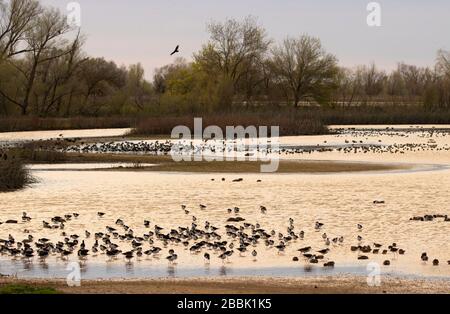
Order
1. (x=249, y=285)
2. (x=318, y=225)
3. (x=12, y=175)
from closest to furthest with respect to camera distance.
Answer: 1. (x=249, y=285)
2. (x=318, y=225)
3. (x=12, y=175)

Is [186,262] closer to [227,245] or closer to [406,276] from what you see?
[227,245]

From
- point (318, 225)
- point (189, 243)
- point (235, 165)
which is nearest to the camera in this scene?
point (189, 243)

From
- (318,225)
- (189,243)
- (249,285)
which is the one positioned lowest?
(249,285)

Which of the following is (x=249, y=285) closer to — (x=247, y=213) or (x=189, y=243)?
(x=189, y=243)

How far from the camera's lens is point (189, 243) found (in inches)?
623

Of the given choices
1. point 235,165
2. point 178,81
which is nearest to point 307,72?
point 178,81

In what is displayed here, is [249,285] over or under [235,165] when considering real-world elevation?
under

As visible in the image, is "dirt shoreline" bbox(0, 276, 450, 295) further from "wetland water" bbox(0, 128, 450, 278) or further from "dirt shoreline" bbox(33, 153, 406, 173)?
"dirt shoreline" bbox(33, 153, 406, 173)

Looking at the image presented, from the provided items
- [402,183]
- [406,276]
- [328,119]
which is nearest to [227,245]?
[406,276]

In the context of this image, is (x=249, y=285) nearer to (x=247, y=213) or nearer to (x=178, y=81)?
(x=247, y=213)

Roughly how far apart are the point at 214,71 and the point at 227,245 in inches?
2987

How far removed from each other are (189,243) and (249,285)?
10.8 feet

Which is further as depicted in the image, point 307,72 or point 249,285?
point 307,72

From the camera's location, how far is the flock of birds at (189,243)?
1477cm
